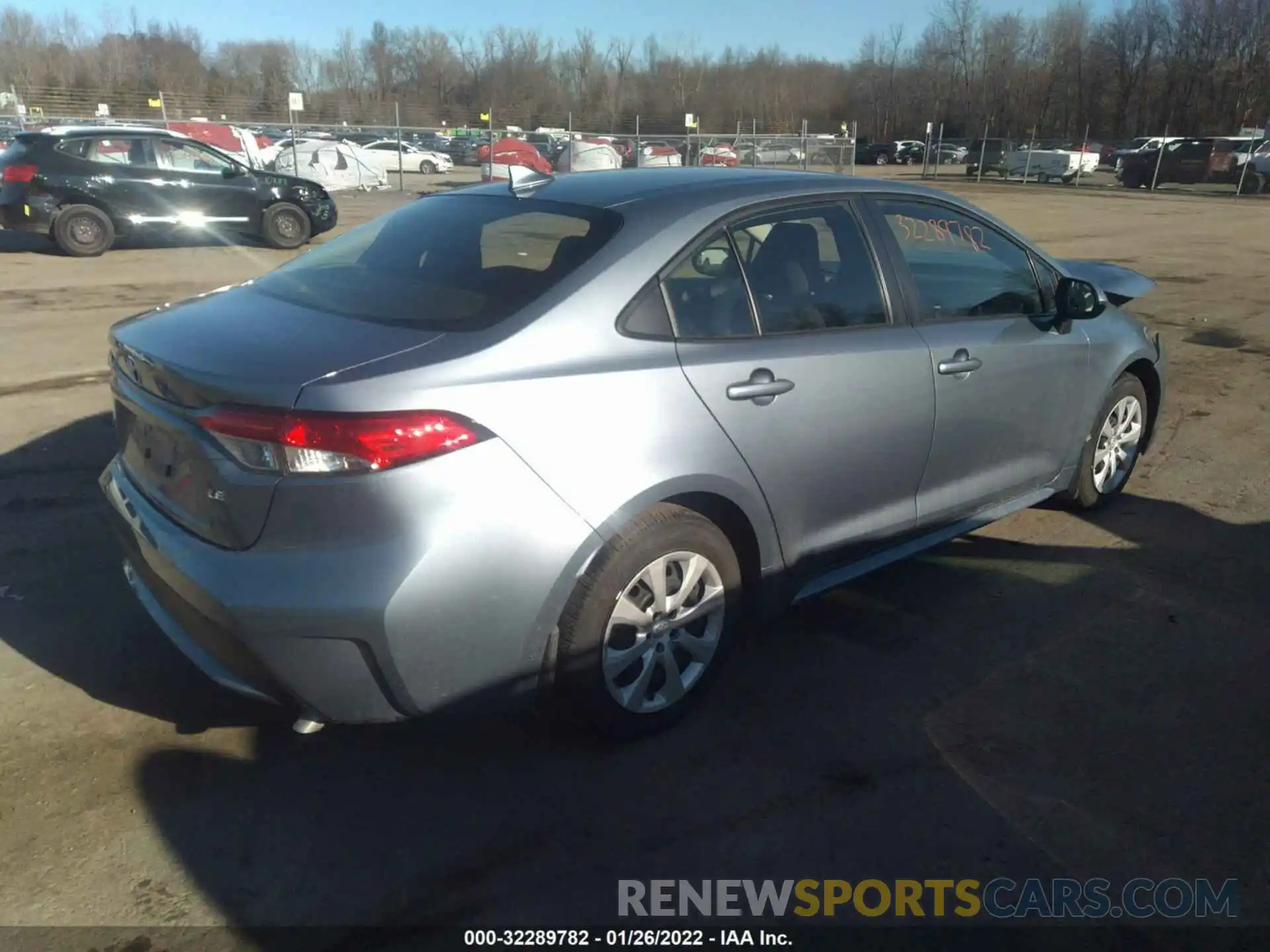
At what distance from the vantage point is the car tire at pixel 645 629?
2834mm

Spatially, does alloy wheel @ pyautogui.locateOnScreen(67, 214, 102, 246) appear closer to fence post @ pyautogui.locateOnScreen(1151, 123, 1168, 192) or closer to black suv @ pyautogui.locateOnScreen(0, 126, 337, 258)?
black suv @ pyautogui.locateOnScreen(0, 126, 337, 258)

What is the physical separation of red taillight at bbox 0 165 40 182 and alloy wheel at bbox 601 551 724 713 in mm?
13677

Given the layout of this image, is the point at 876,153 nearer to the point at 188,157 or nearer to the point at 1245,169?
the point at 1245,169

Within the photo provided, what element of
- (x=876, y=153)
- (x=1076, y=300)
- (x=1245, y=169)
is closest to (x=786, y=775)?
(x=1076, y=300)

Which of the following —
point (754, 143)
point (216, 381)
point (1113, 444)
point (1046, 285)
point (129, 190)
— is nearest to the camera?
point (216, 381)

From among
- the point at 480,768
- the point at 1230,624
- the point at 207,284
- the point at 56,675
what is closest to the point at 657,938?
the point at 480,768

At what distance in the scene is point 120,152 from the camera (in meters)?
13.8

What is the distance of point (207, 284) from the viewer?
39.0 ft

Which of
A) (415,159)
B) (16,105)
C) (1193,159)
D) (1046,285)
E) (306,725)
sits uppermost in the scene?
(16,105)

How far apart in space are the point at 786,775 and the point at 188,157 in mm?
14319

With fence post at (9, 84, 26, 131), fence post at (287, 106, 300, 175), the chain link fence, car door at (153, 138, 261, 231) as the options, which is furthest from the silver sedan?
fence post at (9, 84, 26, 131)

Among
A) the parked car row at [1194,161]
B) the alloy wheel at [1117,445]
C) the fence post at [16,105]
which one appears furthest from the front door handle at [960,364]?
the parked car row at [1194,161]

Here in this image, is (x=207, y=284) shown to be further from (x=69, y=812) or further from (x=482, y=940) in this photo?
(x=482, y=940)

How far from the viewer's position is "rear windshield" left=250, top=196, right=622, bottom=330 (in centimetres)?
296
